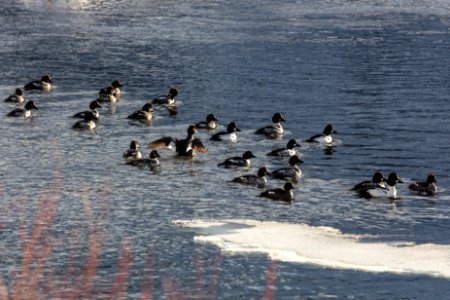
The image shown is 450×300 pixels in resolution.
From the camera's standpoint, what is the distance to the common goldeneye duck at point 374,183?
1671 inches

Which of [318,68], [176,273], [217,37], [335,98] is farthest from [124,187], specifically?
[217,37]

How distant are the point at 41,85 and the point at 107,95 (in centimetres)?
440

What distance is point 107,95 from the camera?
60656mm

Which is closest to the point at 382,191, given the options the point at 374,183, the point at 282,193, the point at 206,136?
the point at 374,183

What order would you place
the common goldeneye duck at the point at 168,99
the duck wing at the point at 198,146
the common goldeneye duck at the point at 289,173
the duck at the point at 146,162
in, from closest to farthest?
1. the common goldeneye duck at the point at 289,173
2. the duck at the point at 146,162
3. the duck wing at the point at 198,146
4. the common goldeneye duck at the point at 168,99

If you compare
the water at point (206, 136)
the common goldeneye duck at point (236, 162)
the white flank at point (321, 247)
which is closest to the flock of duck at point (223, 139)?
the common goldeneye duck at point (236, 162)

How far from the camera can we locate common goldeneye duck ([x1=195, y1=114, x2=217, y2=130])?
53.7 m

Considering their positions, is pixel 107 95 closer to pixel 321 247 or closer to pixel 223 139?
pixel 223 139

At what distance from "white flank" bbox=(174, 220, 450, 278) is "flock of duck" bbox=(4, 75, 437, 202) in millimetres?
4507

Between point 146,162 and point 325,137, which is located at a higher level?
point 325,137

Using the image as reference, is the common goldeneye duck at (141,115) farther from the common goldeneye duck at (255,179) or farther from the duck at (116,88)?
the common goldeneye duck at (255,179)

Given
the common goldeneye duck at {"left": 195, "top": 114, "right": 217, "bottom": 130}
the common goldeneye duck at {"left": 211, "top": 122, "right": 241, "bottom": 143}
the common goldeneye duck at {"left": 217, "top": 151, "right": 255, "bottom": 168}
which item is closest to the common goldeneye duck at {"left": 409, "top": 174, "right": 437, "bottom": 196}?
the common goldeneye duck at {"left": 217, "top": 151, "right": 255, "bottom": 168}

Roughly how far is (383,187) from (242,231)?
7.84 meters

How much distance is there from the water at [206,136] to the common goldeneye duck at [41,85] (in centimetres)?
91
